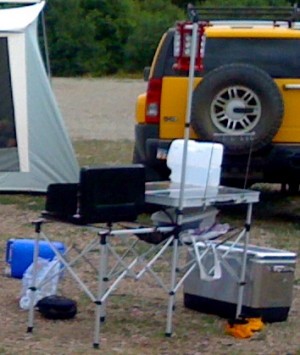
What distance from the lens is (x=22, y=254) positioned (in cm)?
763

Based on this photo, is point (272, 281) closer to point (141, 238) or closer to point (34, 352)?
point (141, 238)

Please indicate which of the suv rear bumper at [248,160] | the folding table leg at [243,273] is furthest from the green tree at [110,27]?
the folding table leg at [243,273]

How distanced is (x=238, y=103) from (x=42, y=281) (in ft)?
11.5

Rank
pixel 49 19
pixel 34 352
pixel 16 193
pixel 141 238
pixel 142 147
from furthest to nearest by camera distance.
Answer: pixel 49 19, pixel 16 193, pixel 142 147, pixel 141 238, pixel 34 352

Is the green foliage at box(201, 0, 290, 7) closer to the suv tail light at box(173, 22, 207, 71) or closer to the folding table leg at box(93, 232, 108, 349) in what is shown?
the suv tail light at box(173, 22, 207, 71)

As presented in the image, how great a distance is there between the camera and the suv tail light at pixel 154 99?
1005 cm

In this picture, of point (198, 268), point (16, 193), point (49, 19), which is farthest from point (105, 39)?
point (198, 268)

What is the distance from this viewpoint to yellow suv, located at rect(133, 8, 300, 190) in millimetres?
9680

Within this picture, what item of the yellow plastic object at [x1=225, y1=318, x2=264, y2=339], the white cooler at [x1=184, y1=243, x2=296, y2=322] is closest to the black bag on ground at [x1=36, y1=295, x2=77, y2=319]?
the white cooler at [x1=184, y1=243, x2=296, y2=322]

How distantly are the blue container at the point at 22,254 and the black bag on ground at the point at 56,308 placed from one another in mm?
427

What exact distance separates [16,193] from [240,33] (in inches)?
123

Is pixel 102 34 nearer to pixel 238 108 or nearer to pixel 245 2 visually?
pixel 245 2

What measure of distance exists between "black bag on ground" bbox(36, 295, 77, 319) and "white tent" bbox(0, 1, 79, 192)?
4.80 m

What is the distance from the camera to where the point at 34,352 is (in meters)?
6.25
